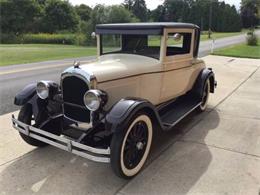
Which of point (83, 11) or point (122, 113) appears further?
point (83, 11)

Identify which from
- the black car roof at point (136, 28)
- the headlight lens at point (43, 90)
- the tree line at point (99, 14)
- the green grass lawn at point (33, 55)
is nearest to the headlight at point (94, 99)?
the headlight lens at point (43, 90)

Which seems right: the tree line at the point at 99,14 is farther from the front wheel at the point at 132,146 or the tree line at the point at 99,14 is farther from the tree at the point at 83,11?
Result: the front wheel at the point at 132,146

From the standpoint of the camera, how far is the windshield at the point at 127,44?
14.9 ft

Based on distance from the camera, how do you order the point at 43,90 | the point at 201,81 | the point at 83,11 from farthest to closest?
the point at 83,11, the point at 201,81, the point at 43,90

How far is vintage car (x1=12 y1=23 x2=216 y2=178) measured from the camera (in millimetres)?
3072

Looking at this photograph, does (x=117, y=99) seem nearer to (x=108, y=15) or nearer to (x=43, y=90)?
(x=43, y=90)

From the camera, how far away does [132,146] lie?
3.25 m

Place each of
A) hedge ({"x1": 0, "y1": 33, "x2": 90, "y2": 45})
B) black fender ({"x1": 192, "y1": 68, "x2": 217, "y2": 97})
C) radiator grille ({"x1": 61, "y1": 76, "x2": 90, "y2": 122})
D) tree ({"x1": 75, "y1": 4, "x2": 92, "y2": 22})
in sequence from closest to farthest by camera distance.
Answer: radiator grille ({"x1": 61, "y1": 76, "x2": 90, "y2": 122}) → black fender ({"x1": 192, "y1": 68, "x2": 217, "y2": 97}) → hedge ({"x1": 0, "y1": 33, "x2": 90, "y2": 45}) → tree ({"x1": 75, "y1": 4, "x2": 92, "y2": 22})

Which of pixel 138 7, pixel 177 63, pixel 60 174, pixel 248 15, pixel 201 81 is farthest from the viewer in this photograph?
pixel 138 7

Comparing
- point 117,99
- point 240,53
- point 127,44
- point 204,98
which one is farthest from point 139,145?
point 240,53

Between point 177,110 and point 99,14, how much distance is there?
1219 inches

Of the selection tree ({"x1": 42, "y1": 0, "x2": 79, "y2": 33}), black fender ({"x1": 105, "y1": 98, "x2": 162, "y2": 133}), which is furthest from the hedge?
black fender ({"x1": 105, "y1": 98, "x2": 162, "y2": 133})

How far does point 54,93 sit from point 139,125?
4.56ft

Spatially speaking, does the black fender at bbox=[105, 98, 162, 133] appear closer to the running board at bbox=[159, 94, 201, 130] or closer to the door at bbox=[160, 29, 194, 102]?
the running board at bbox=[159, 94, 201, 130]
